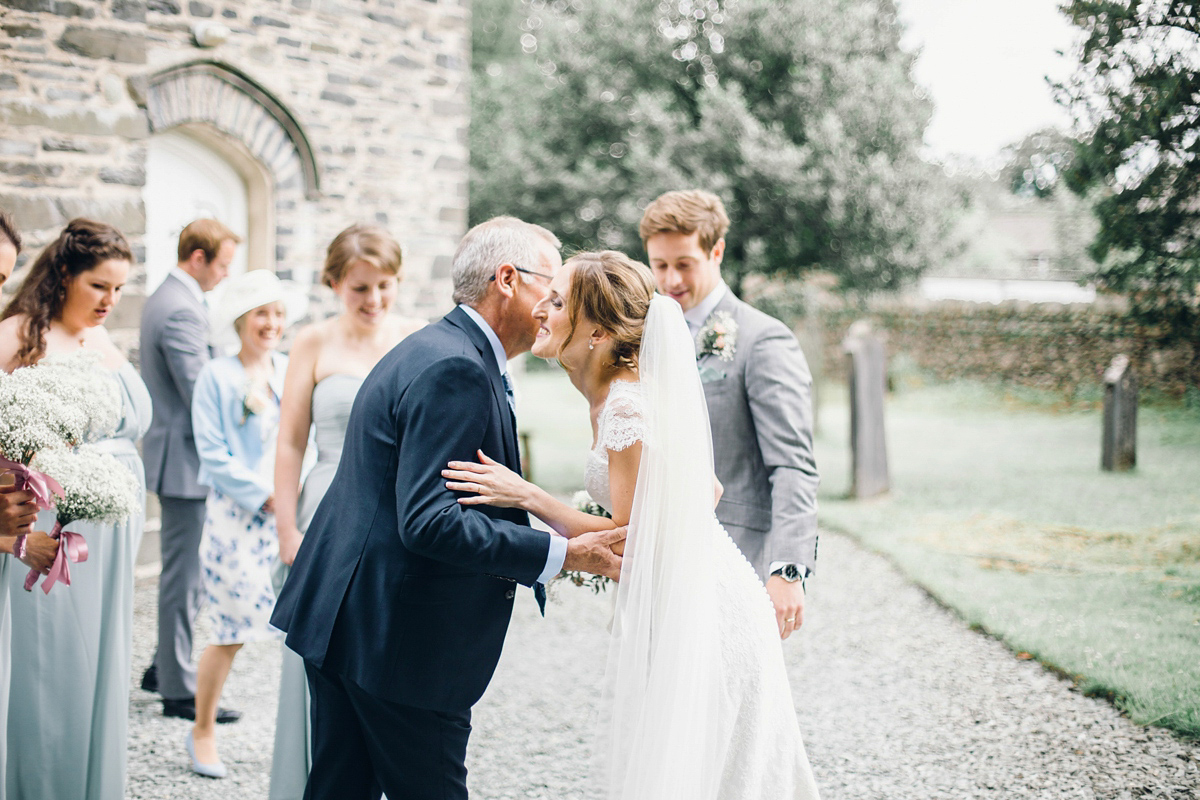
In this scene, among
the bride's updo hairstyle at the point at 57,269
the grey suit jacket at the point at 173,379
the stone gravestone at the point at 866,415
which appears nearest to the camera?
the bride's updo hairstyle at the point at 57,269

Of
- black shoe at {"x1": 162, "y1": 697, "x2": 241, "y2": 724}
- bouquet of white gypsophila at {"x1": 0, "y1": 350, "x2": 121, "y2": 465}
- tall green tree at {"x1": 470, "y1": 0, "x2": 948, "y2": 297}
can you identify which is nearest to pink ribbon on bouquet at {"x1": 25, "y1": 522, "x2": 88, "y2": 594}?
bouquet of white gypsophila at {"x1": 0, "y1": 350, "x2": 121, "y2": 465}

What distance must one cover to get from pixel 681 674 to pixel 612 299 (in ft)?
3.29

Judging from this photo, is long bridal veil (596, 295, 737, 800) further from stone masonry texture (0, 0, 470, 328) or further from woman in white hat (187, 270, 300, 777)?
stone masonry texture (0, 0, 470, 328)

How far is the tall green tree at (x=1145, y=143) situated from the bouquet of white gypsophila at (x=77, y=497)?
5438 millimetres

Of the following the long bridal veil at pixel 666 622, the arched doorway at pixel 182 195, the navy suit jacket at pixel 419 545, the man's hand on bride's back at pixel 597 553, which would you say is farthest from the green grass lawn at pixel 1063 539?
the arched doorway at pixel 182 195

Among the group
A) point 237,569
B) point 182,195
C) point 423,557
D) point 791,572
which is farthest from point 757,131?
point 423,557

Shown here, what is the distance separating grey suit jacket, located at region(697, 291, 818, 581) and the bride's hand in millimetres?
1128

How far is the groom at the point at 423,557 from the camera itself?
2158 millimetres

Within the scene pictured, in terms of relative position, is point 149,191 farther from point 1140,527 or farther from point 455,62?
point 1140,527

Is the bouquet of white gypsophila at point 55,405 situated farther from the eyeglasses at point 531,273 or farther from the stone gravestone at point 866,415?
the stone gravestone at point 866,415

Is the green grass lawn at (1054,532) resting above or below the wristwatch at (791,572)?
below

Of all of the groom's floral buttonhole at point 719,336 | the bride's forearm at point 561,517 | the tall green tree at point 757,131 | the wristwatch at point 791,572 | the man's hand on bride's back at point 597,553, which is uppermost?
the tall green tree at point 757,131

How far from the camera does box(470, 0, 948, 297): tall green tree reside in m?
10.2

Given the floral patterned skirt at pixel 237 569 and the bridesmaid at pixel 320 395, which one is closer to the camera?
the bridesmaid at pixel 320 395
